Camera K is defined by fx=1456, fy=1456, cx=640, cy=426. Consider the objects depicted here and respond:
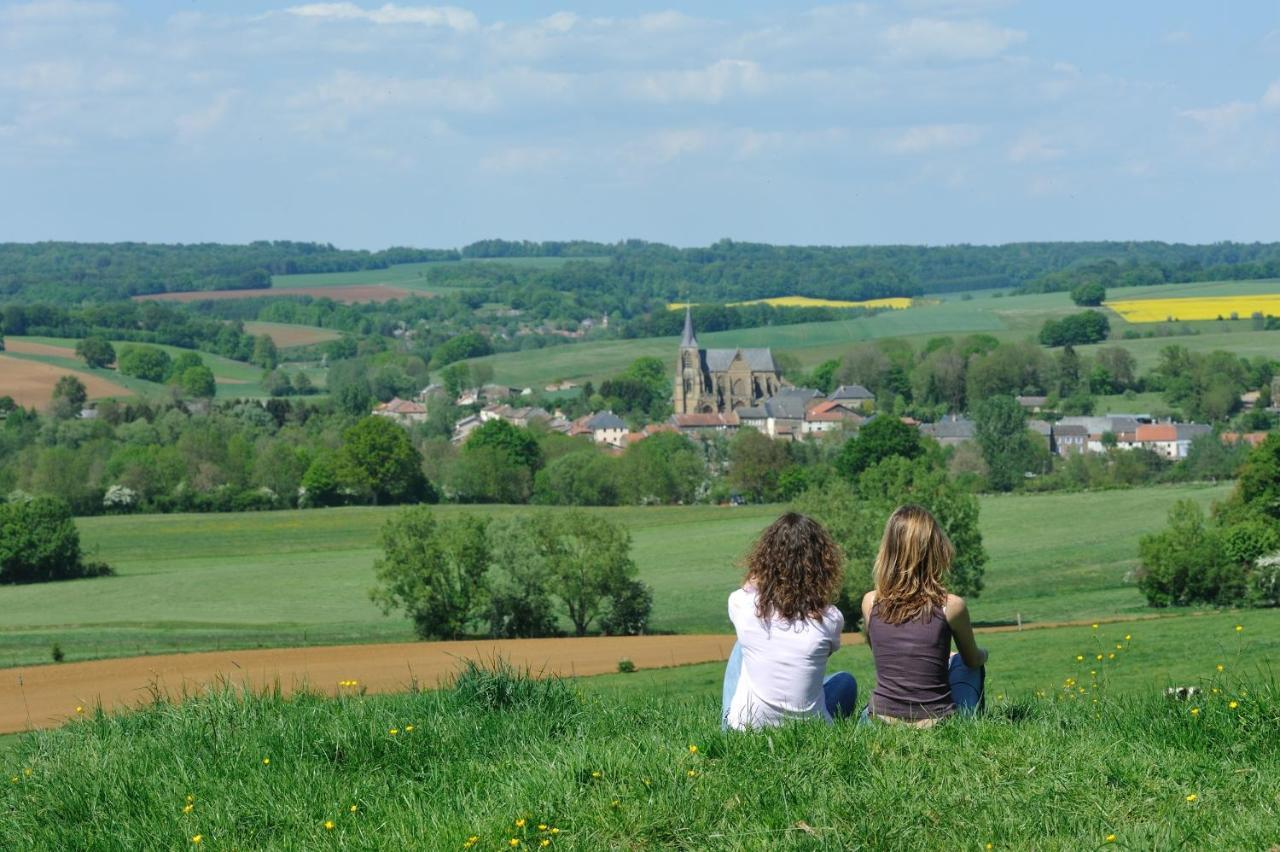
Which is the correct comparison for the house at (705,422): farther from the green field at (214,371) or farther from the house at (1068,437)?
the green field at (214,371)

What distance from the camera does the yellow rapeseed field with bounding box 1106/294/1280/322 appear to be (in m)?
164

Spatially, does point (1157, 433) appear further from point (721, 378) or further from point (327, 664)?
point (327, 664)

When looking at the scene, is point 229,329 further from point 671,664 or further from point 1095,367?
point 671,664

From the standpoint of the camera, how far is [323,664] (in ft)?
81.3

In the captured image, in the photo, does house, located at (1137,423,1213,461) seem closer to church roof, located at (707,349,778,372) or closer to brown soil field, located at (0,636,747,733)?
church roof, located at (707,349,778,372)

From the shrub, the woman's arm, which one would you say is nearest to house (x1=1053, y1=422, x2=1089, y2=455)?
the shrub

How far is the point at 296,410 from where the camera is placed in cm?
12181

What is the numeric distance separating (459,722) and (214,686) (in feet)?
5.32

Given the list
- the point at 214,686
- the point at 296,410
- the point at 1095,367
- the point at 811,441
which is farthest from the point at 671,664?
the point at 1095,367

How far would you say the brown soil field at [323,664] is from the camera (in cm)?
2053

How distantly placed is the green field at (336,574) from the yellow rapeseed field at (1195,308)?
103562mm

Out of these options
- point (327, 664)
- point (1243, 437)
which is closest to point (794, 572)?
point (327, 664)

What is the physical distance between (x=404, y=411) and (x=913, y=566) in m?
140

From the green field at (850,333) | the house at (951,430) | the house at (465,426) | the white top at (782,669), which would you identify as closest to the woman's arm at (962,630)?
the white top at (782,669)
